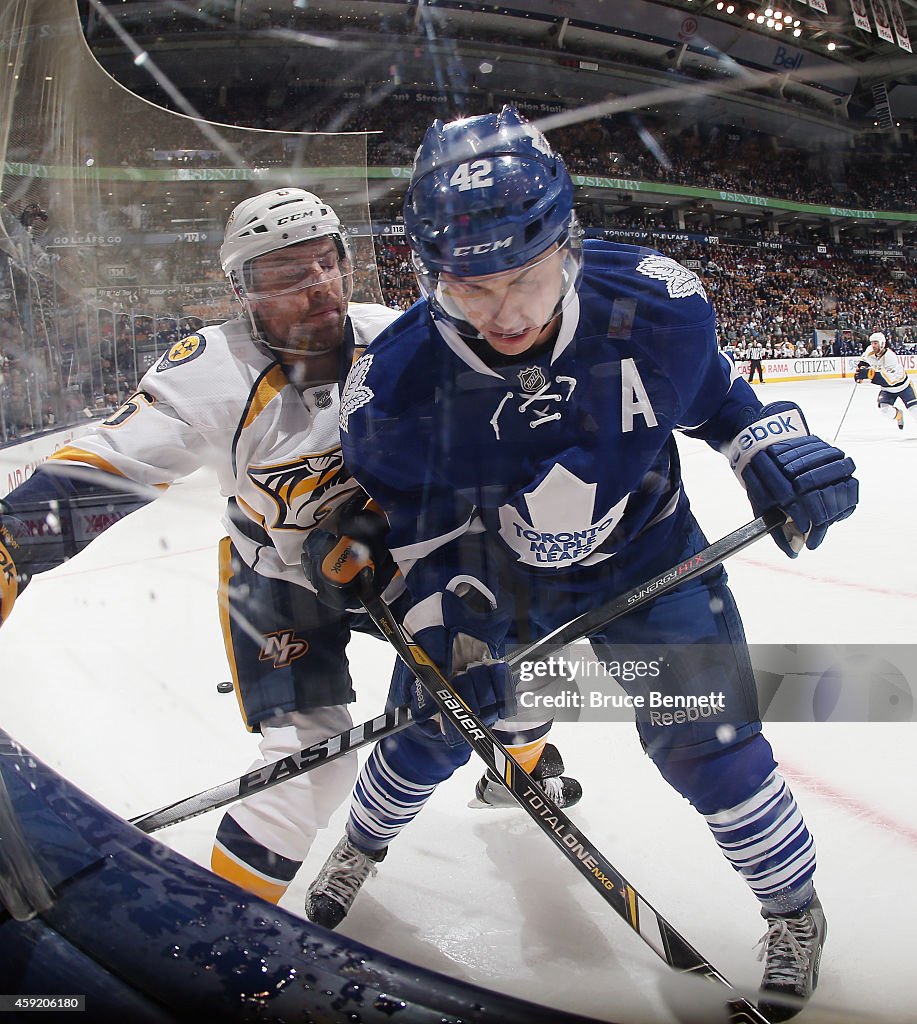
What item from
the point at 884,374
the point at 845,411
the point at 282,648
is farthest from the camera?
the point at 884,374

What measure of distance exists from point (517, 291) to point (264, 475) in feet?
1.02

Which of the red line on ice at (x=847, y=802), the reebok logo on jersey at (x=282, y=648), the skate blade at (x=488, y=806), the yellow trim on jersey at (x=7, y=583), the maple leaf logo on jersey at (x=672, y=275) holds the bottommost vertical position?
the skate blade at (x=488, y=806)

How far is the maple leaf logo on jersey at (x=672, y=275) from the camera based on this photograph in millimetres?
505

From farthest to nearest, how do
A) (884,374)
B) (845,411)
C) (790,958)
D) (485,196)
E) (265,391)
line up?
1. (884,374)
2. (845,411)
3. (265,391)
4. (485,196)
5. (790,958)

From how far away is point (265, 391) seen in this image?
25.0 inches

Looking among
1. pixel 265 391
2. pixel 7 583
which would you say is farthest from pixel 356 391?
pixel 7 583

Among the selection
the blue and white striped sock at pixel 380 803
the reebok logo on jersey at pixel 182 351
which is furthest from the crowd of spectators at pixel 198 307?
the blue and white striped sock at pixel 380 803

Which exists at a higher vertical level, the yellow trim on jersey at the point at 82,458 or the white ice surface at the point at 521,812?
the yellow trim on jersey at the point at 82,458

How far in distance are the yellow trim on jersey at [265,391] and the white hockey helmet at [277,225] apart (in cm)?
10

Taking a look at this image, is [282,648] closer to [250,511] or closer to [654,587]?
[250,511]

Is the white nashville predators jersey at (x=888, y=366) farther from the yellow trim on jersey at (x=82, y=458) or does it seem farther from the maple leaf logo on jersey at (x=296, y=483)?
the yellow trim on jersey at (x=82, y=458)

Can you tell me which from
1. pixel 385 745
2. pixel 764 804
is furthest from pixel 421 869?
pixel 764 804

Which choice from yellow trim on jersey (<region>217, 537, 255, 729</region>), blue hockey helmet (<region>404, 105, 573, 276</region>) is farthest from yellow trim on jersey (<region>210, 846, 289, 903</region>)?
blue hockey helmet (<region>404, 105, 573, 276</region>)

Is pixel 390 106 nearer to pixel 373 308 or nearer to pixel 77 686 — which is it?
pixel 373 308
